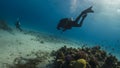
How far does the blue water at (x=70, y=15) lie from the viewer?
224 feet

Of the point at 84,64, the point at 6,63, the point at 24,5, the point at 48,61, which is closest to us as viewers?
the point at 84,64

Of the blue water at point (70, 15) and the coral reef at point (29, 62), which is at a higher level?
the blue water at point (70, 15)

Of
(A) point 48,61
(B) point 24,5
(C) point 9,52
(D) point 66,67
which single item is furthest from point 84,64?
(B) point 24,5

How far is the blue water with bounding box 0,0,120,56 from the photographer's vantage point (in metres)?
68.2

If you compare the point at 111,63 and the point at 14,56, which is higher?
the point at 14,56

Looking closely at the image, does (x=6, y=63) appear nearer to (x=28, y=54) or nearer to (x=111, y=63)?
(x=28, y=54)

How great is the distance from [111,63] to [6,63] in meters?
6.48

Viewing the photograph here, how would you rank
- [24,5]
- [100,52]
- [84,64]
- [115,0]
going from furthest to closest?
[24,5] → [115,0] → [100,52] → [84,64]

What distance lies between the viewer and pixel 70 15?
419 feet

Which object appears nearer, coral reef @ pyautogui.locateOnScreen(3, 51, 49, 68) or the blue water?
coral reef @ pyautogui.locateOnScreen(3, 51, 49, 68)

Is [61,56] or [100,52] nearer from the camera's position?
[61,56]

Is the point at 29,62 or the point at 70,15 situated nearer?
the point at 29,62

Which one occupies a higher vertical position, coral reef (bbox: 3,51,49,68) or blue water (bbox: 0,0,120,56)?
blue water (bbox: 0,0,120,56)

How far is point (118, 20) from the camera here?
240ft
